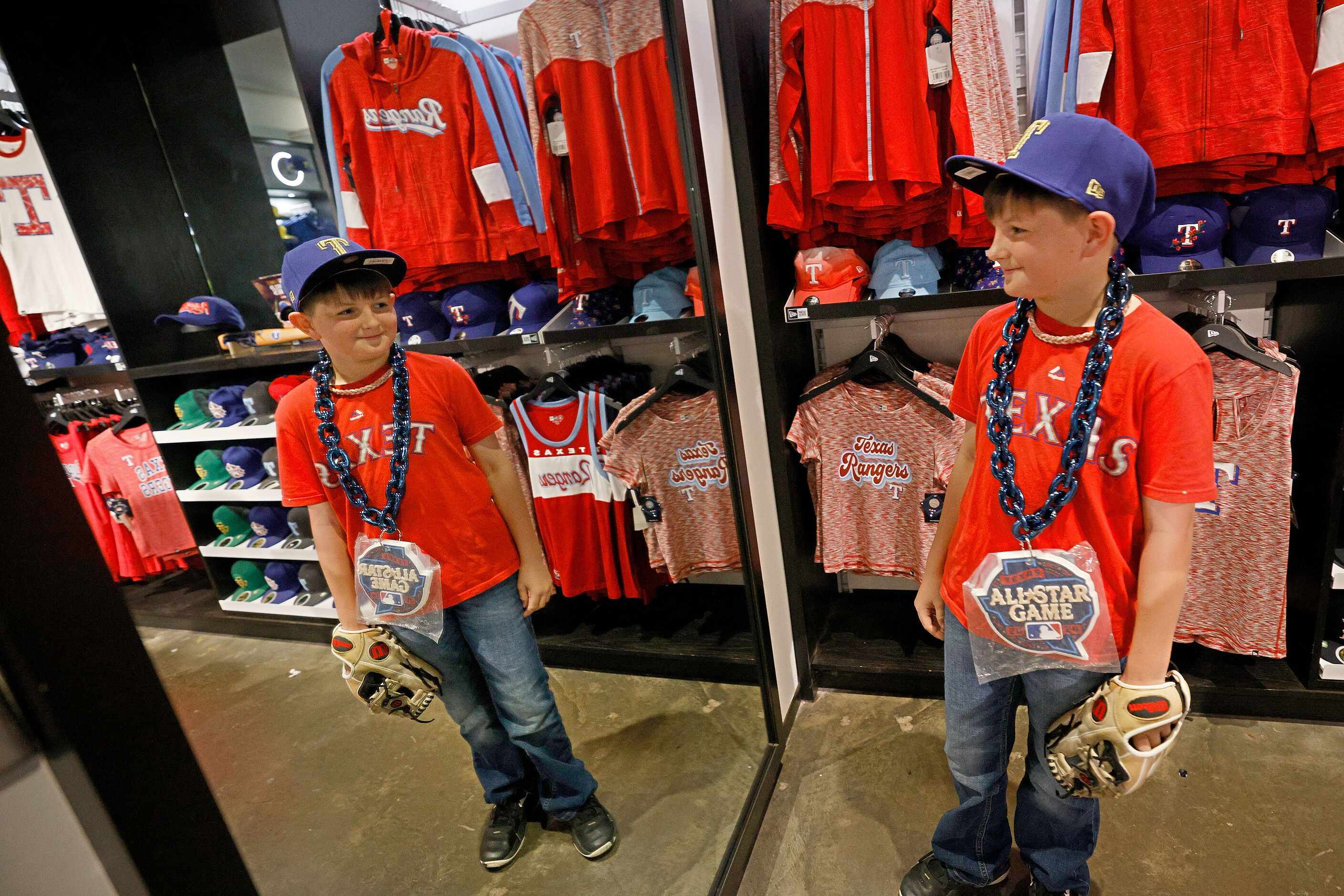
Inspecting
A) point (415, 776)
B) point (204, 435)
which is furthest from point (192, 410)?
point (415, 776)

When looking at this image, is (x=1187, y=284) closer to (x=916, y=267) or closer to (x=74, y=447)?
(x=916, y=267)

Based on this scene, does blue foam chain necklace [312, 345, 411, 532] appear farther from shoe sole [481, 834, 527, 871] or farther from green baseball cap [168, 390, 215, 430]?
shoe sole [481, 834, 527, 871]

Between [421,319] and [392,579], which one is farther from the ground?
[421,319]

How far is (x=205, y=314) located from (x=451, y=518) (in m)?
0.57

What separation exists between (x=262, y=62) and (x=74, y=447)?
173 centimetres

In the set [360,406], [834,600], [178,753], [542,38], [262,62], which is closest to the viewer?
[178,753]

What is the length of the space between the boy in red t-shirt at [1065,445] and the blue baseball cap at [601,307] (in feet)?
3.50

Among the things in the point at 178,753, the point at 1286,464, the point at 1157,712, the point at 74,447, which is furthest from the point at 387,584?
the point at 1286,464

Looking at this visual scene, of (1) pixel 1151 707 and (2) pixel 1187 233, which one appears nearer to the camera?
(1) pixel 1151 707

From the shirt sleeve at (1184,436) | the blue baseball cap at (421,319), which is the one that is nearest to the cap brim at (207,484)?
the blue baseball cap at (421,319)

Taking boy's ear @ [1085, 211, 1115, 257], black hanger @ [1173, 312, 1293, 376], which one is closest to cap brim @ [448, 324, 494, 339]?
boy's ear @ [1085, 211, 1115, 257]

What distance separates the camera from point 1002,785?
1.38 metres

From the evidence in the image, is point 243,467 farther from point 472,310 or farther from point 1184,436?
point 1184,436

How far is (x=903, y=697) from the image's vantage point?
219cm
